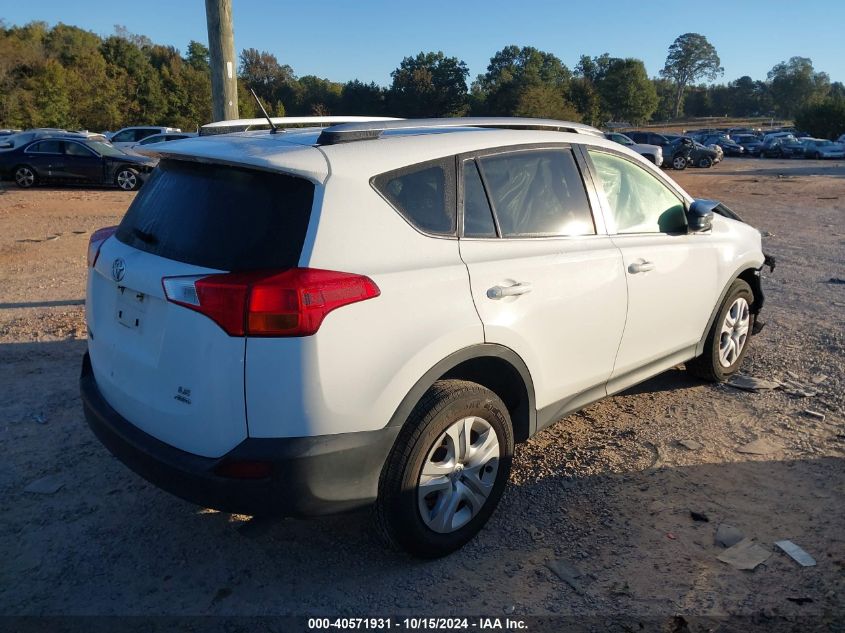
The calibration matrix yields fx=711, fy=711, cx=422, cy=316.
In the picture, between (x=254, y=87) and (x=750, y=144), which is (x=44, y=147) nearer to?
(x=750, y=144)

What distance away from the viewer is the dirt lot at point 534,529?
293cm

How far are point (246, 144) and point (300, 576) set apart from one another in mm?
1878

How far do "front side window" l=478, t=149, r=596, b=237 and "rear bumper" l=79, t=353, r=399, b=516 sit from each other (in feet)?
4.16

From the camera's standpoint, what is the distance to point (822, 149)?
146 feet

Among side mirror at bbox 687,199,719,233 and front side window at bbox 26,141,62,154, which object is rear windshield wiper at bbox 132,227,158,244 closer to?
side mirror at bbox 687,199,719,233

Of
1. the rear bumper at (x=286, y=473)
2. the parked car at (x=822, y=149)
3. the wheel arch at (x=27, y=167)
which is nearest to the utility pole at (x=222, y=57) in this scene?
the rear bumper at (x=286, y=473)

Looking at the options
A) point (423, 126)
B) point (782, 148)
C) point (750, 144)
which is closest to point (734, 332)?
point (423, 126)

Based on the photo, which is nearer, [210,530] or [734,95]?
[210,530]

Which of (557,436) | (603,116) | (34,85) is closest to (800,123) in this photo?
(603,116)

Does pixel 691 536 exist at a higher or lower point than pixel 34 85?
lower

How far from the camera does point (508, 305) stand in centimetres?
319

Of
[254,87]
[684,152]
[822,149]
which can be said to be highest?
[254,87]

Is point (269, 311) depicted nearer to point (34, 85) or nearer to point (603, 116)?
point (34, 85)

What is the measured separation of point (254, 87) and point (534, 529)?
77.8 m
